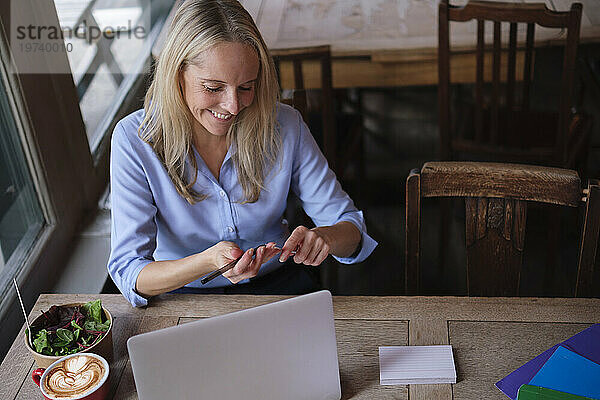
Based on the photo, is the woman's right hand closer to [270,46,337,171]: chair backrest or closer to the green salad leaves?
the green salad leaves

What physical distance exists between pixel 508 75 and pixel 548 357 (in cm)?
137

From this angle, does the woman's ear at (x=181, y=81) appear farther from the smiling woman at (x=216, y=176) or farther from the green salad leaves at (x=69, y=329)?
the green salad leaves at (x=69, y=329)

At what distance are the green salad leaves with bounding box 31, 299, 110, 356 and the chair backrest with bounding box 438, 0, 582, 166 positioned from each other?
1573 millimetres

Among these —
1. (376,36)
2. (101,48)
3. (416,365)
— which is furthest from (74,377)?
(376,36)

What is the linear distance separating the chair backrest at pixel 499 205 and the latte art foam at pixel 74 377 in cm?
73

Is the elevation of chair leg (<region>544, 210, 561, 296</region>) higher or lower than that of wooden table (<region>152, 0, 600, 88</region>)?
lower

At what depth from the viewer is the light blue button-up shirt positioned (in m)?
1.48

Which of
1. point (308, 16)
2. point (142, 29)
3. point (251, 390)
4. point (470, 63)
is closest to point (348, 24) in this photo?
point (308, 16)

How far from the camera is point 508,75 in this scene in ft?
7.69

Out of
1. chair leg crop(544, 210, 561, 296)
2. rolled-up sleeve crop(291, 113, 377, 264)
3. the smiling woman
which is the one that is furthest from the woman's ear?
chair leg crop(544, 210, 561, 296)

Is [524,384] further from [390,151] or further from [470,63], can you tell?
[390,151]

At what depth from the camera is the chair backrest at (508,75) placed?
2.22m

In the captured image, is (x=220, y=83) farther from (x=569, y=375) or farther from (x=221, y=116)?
(x=569, y=375)

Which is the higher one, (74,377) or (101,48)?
(101,48)
